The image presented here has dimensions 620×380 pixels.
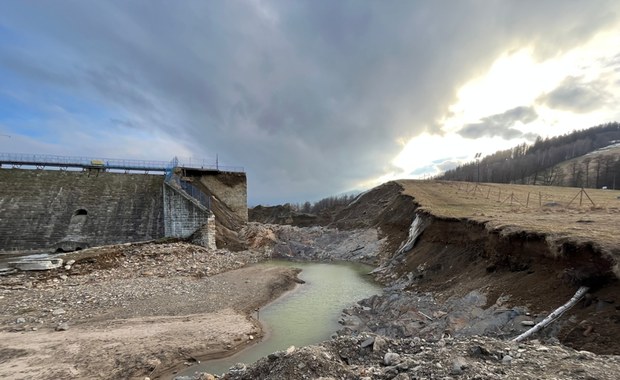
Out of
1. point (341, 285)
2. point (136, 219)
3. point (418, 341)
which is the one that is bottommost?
point (341, 285)

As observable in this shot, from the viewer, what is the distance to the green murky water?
12.5 m

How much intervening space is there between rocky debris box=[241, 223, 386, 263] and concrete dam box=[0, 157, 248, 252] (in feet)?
24.6

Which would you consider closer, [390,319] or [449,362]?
[449,362]

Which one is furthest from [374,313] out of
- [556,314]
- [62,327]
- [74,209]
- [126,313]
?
[74,209]

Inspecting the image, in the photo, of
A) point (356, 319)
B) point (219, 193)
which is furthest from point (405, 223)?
point (219, 193)

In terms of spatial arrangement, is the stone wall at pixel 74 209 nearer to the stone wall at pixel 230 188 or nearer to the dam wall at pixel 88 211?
the dam wall at pixel 88 211

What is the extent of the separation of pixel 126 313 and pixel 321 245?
31686mm

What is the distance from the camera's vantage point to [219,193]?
48.5 m

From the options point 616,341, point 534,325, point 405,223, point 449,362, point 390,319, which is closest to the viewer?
point 449,362

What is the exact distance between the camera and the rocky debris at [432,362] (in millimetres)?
6629

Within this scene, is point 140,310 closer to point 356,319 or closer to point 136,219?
point 356,319

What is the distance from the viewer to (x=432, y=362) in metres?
7.48

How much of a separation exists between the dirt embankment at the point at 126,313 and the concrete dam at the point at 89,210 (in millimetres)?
6358

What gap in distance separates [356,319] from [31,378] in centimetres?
1209
